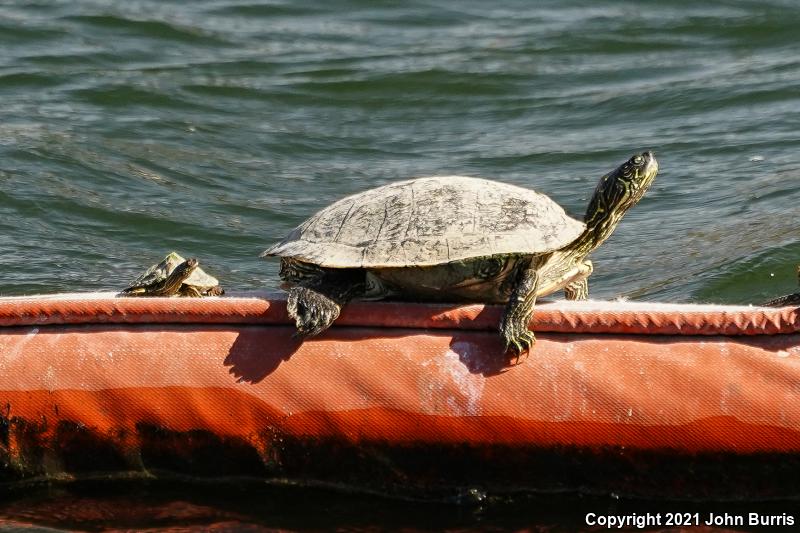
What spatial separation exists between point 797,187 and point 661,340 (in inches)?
188

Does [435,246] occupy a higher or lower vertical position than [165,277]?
higher

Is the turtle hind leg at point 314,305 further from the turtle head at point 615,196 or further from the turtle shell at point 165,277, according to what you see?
the turtle head at point 615,196

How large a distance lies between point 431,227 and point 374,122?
20.9 ft

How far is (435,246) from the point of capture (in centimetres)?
395

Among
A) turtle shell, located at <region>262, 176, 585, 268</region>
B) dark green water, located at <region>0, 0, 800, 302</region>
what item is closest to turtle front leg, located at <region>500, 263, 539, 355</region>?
turtle shell, located at <region>262, 176, 585, 268</region>

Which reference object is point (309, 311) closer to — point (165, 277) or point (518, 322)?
point (518, 322)

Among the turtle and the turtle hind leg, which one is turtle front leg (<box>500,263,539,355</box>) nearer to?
the turtle hind leg

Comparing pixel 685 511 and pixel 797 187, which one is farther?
pixel 797 187

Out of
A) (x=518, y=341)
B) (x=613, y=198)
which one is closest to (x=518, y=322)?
(x=518, y=341)

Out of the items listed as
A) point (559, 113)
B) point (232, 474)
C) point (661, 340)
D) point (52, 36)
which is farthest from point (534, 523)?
point (52, 36)

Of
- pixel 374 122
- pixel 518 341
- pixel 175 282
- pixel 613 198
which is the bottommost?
pixel 518 341

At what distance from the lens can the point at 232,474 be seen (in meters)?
3.86

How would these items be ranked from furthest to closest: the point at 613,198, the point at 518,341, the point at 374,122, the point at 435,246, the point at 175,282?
the point at 374,122
the point at 175,282
the point at 613,198
the point at 435,246
the point at 518,341

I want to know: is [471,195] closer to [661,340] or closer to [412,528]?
[661,340]
